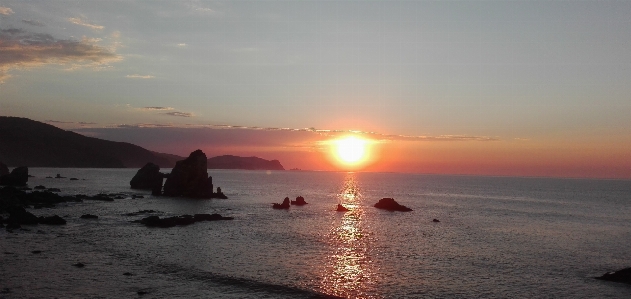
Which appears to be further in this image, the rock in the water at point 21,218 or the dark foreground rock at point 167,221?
the dark foreground rock at point 167,221

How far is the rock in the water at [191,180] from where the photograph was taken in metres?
106

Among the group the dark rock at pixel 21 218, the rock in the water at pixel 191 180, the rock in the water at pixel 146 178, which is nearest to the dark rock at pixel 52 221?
the dark rock at pixel 21 218

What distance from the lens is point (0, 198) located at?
67750mm

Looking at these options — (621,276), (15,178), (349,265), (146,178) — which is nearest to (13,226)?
(349,265)

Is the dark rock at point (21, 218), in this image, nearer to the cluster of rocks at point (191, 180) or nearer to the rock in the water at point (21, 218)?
the rock in the water at point (21, 218)

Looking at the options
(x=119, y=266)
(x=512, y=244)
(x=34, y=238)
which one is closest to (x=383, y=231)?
(x=512, y=244)

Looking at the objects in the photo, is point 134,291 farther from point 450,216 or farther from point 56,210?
point 450,216

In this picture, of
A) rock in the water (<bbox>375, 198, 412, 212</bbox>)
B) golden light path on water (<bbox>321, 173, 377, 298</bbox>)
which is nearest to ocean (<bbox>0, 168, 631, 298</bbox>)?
golden light path on water (<bbox>321, 173, 377, 298</bbox>)

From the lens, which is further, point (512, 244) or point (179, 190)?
point (179, 190)

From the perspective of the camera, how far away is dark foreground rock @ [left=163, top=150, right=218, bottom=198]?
10631cm

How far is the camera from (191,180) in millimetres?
107500

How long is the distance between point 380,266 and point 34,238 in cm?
3457

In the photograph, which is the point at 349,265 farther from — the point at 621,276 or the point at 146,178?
the point at 146,178

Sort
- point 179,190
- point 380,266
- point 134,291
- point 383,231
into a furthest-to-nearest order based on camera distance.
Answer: point 179,190
point 383,231
point 380,266
point 134,291
